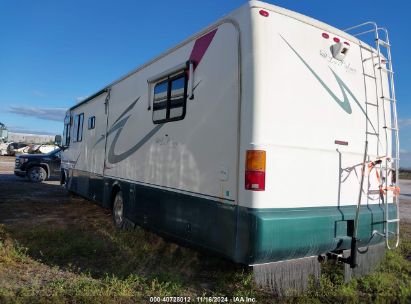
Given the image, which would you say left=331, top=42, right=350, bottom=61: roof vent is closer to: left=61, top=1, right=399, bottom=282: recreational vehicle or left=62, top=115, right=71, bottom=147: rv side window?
left=61, top=1, right=399, bottom=282: recreational vehicle

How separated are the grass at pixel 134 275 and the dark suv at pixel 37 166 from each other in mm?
11262

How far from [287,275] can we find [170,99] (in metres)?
2.80

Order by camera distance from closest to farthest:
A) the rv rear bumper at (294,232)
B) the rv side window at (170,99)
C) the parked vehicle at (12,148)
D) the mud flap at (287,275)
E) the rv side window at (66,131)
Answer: the rv rear bumper at (294,232) < the mud flap at (287,275) < the rv side window at (170,99) < the rv side window at (66,131) < the parked vehicle at (12,148)

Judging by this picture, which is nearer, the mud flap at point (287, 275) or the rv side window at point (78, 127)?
the mud flap at point (287, 275)

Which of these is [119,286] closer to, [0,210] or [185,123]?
[185,123]

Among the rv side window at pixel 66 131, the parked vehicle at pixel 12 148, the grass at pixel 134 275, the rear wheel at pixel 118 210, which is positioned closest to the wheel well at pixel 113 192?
the rear wheel at pixel 118 210

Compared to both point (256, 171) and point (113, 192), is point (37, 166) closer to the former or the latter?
point (113, 192)

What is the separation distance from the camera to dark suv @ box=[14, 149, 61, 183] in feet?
55.7

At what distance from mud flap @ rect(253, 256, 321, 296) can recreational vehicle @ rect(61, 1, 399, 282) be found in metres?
0.14

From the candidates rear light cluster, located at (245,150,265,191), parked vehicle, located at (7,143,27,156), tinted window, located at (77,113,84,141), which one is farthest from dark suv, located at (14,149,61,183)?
parked vehicle, located at (7,143,27,156)

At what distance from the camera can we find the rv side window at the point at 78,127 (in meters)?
10.8

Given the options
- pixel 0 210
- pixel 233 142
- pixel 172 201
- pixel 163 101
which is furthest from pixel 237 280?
pixel 0 210

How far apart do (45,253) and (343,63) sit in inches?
191

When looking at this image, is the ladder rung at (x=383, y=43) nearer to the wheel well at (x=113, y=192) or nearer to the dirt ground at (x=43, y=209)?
the wheel well at (x=113, y=192)
